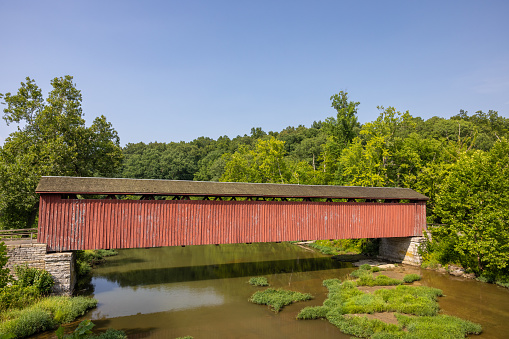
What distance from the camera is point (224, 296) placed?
16203 mm

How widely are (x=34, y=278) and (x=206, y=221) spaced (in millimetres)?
8260

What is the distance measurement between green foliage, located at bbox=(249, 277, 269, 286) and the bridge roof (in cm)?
496

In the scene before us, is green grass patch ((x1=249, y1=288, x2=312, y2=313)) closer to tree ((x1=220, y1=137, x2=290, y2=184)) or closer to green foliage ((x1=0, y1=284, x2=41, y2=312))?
green foliage ((x1=0, y1=284, x2=41, y2=312))

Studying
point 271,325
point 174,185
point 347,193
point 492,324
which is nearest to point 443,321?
point 492,324

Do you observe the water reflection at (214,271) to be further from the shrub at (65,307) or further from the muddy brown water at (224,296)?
the shrub at (65,307)

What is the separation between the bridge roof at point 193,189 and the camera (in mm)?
15554

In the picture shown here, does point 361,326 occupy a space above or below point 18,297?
below

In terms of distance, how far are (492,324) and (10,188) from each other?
27.7m

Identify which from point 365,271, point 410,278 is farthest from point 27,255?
point 410,278

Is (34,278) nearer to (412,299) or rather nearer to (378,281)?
(412,299)

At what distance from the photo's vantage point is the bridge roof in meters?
15.6

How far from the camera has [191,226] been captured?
57.5ft

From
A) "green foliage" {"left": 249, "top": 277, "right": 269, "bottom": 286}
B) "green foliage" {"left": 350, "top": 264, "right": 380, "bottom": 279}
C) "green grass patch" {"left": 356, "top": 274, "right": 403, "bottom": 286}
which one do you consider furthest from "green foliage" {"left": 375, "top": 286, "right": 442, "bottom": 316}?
"green foliage" {"left": 249, "top": 277, "right": 269, "bottom": 286}

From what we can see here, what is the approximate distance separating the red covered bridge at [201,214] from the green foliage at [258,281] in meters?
2.29
